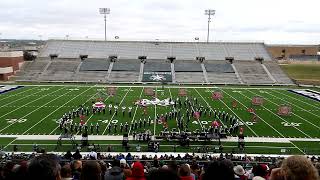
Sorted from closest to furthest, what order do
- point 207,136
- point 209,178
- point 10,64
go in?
point 209,178, point 207,136, point 10,64

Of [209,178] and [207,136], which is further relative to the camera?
[207,136]

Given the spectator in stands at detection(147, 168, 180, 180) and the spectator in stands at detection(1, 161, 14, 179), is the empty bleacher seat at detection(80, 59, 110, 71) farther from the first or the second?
the spectator in stands at detection(147, 168, 180, 180)

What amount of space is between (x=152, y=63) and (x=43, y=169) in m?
57.8

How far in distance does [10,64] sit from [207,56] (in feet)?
97.2

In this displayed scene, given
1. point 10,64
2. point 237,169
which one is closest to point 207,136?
point 237,169

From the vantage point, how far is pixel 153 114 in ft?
87.5

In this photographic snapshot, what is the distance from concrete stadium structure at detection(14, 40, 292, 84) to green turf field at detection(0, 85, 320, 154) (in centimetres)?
1306

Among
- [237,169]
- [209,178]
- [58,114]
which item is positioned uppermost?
[209,178]

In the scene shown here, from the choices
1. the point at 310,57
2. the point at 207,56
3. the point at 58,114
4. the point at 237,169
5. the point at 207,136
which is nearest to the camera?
the point at 237,169

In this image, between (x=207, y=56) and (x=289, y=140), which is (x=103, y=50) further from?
(x=289, y=140)

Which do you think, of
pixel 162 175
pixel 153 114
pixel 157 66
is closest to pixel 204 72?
pixel 157 66

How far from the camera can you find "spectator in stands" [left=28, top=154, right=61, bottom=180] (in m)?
3.15

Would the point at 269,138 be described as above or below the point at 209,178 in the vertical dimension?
below

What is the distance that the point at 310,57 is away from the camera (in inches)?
3226
